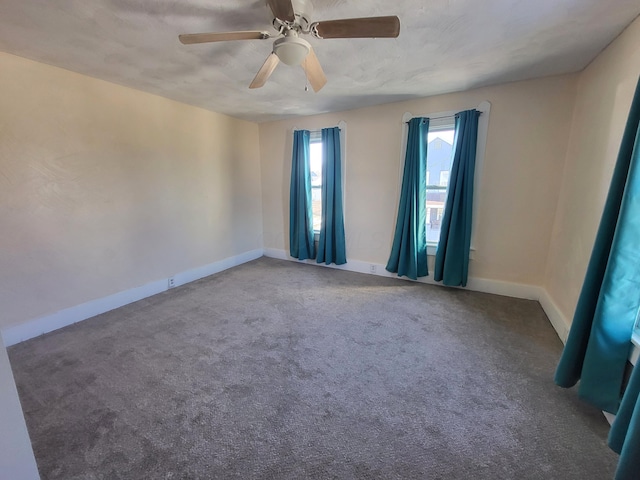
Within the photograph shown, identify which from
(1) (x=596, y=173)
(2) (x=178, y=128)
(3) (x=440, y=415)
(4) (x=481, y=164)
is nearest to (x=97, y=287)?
(2) (x=178, y=128)

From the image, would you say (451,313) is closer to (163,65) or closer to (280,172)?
(280,172)

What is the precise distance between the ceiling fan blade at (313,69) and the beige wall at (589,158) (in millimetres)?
1999

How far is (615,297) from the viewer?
1320 millimetres

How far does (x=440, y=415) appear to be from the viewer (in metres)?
1.49

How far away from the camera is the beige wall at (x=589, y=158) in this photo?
1.73 meters

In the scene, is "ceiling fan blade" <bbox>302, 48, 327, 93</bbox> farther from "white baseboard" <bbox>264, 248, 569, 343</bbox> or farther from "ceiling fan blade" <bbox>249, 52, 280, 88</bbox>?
"white baseboard" <bbox>264, 248, 569, 343</bbox>

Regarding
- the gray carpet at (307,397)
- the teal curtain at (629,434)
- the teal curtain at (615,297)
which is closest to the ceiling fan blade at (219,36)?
the teal curtain at (615,297)

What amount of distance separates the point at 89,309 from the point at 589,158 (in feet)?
15.8

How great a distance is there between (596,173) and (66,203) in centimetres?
455

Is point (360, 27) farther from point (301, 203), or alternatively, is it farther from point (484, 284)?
point (484, 284)

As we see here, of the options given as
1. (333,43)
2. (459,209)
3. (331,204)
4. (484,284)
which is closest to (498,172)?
(459,209)

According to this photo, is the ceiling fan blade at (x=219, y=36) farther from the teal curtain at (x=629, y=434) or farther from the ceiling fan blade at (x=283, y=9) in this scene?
the teal curtain at (x=629, y=434)

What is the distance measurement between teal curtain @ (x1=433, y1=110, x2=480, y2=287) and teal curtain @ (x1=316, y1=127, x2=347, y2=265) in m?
1.40

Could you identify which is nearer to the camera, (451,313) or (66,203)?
(66,203)
